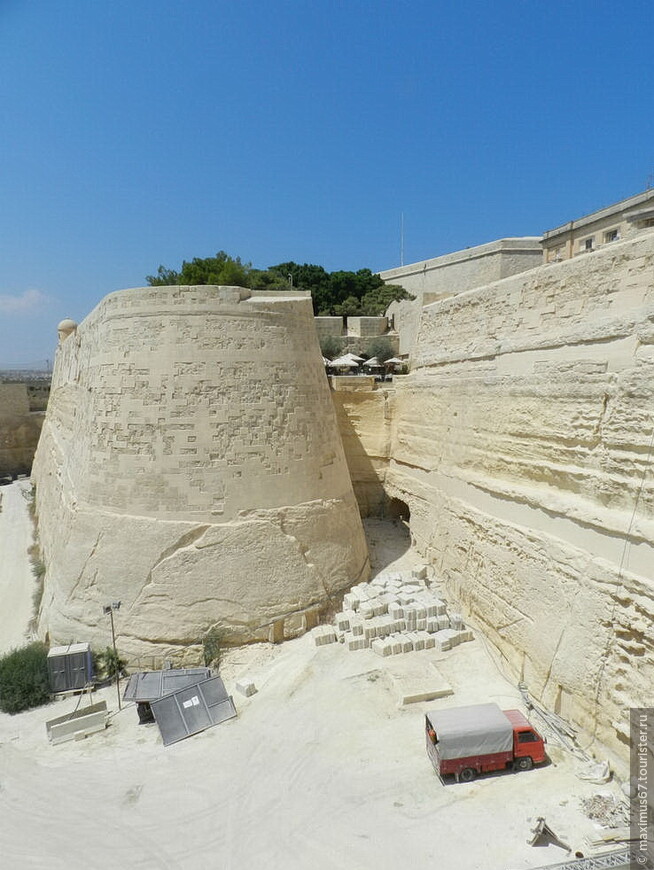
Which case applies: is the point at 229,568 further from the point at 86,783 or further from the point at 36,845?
the point at 36,845

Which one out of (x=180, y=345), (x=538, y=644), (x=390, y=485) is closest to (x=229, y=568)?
(x=180, y=345)

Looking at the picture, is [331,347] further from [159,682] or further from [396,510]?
[159,682]

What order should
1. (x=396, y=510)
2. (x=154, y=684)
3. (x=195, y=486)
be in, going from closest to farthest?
1. (x=154, y=684)
2. (x=195, y=486)
3. (x=396, y=510)

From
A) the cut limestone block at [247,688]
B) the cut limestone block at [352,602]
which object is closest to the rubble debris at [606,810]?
the cut limestone block at [352,602]

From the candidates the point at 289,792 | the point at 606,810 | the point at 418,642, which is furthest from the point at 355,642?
the point at 606,810

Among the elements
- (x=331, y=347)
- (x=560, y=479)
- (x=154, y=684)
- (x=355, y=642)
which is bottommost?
(x=154, y=684)

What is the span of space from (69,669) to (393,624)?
5.13 meters

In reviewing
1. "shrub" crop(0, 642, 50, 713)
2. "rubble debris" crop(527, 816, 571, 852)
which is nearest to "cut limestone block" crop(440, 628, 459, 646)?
"rubble debris" crop(527, 816, 571, 852)

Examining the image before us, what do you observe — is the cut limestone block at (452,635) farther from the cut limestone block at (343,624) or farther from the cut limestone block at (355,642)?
the cut limestone block at (343,624)

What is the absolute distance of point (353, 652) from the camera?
26.6 feet

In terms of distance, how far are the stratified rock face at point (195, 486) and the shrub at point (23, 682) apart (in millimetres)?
621

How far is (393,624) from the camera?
839cm

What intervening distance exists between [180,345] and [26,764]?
6262mm

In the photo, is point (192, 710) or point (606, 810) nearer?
point (606, 810)
